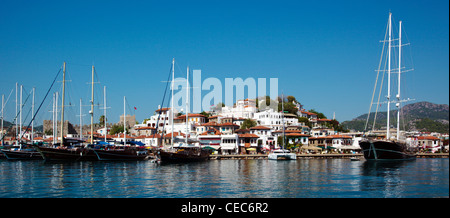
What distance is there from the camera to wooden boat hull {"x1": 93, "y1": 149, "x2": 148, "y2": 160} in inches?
2128

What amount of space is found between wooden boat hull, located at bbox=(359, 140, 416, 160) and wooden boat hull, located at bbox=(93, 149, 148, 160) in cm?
3247

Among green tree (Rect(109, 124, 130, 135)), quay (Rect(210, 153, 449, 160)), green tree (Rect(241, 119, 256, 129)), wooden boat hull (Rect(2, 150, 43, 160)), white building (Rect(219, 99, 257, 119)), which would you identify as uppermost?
white building (Rect(219, 99, 257, 119))

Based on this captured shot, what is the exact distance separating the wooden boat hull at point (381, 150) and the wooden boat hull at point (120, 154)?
1278 inches

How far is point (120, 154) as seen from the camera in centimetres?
5600

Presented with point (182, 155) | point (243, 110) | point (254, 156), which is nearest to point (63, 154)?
point (182, 155)

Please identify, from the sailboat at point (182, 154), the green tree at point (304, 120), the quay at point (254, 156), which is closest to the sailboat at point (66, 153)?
the sailboat at point (182, 154)

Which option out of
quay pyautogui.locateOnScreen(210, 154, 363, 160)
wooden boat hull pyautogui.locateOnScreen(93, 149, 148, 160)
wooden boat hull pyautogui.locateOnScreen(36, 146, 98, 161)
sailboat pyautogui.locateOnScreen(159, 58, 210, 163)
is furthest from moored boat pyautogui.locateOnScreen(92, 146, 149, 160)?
quay pyautogui.locateOnScreen(210, 154, 363, 160)

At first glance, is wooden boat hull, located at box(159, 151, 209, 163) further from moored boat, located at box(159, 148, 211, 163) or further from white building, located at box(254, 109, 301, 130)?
white building, located at box(254, 109, 301, 130)

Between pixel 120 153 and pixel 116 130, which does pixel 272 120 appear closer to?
pixel 116 130

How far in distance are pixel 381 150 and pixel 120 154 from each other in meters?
36.4

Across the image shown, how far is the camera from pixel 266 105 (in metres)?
120
